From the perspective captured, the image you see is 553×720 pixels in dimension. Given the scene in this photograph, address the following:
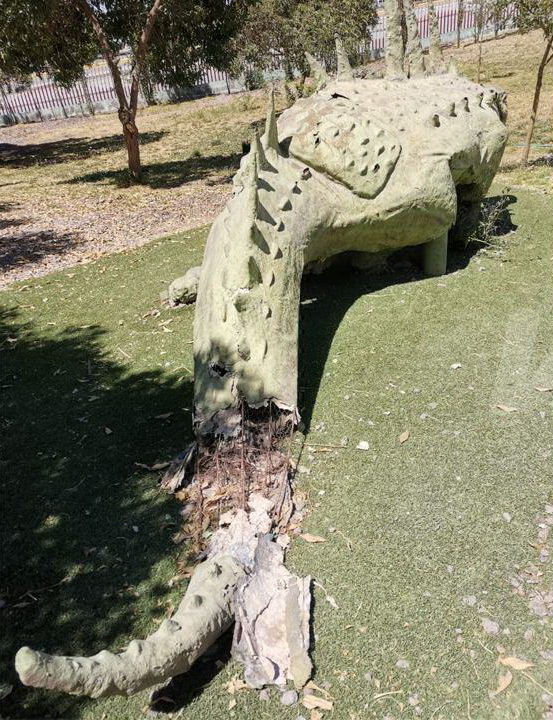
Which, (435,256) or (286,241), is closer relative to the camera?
(286,241)

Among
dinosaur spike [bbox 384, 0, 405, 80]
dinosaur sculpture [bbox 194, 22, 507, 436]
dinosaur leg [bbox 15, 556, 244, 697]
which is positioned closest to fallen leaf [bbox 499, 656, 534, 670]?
dinosaur leg [bbox 15, 556, 244, 697]

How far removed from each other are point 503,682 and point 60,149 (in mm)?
22901

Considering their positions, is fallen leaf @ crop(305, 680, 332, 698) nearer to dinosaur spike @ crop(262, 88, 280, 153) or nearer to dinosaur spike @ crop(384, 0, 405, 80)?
dinosaur spike @ crop(262, 88, 280, 153)

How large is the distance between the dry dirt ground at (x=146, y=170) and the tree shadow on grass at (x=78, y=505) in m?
4.19

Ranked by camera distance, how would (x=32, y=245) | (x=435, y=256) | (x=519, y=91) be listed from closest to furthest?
(x=435, y=256), (x=32, y=245), (x=519, y=91)

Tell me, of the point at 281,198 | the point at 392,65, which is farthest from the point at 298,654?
the point at 392,65

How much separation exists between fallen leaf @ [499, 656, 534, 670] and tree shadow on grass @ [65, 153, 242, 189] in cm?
1243

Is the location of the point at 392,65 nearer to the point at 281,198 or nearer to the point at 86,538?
the point at 281,198

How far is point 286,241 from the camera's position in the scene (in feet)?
15.7

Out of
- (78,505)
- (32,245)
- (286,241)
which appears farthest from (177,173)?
(78,505)

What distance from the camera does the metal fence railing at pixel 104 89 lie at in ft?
88.8

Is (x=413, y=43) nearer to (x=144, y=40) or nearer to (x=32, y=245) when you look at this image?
(x=32, y=245)

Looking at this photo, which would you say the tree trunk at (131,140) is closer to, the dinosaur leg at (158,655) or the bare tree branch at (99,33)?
the bare tree branch at (99,33)

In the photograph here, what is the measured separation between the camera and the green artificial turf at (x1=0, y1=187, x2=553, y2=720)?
2.74 m
